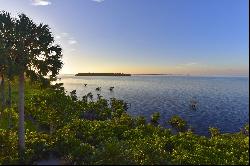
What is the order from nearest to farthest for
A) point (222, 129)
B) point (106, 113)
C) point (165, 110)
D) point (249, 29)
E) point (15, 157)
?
1. point (249, 29)
2. point (15, 157)
3. point (222, 129)
4. point (106, 113)
5. point (165, 110)

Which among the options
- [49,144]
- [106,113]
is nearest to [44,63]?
[49,144]

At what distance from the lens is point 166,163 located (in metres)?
27.2

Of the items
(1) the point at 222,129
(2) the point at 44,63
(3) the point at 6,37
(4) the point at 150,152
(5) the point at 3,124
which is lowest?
(1) the point at 222,129

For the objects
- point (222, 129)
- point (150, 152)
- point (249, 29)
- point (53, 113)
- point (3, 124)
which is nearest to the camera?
point (249, 29)

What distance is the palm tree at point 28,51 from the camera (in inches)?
1497

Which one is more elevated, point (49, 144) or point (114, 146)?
point (114, 146)

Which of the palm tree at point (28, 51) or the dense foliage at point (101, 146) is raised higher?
the palm tree at point (28, 51)

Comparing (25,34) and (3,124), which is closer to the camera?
(25,34)

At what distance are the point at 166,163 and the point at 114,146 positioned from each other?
4695 mm

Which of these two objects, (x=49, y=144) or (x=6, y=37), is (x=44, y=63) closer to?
(x=6, y=37)

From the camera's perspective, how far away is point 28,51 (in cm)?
3866

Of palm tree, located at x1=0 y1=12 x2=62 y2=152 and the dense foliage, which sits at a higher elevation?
palm tree, located at x1=0 y1=12 x2=62 y2=152

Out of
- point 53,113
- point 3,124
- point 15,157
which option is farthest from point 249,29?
point 3,124

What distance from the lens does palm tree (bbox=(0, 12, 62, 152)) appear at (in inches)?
1497
